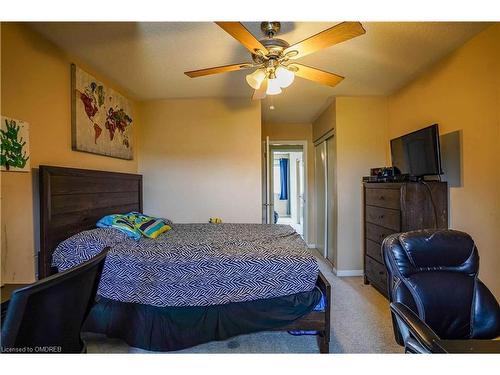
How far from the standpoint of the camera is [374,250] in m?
2.96

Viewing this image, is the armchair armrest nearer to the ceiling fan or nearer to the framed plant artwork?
the ceiling fan

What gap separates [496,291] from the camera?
1975mm

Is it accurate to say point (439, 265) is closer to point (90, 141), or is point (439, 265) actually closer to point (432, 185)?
point (432, 185)

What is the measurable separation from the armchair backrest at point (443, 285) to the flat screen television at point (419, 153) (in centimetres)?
128

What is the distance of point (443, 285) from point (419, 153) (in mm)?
1688

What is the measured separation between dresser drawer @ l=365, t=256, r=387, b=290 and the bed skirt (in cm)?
140

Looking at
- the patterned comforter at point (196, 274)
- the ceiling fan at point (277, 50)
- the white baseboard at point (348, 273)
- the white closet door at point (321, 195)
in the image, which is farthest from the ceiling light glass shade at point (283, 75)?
the white baseboard at point (348, 273)

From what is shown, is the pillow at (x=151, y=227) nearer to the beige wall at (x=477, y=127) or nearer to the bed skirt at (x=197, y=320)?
the bed skirt at (x=197, y=320)

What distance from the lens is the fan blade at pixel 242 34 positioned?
1387 millimetres

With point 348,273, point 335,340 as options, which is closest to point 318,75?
point 335,340

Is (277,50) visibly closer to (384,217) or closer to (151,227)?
(151,227)

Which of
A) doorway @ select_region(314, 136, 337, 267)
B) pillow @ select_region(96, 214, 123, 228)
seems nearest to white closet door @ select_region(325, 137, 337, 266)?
doorway @ select_region(314, 136, 337, 267)

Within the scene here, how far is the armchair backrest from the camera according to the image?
48.3 inches
